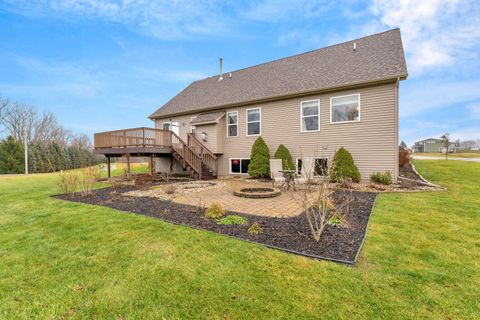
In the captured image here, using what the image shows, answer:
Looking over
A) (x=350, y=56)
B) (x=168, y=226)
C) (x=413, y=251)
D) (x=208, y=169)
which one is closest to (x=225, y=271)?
(x=168, y=226)

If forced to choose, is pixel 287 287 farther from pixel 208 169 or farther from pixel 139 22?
pixel 139 22

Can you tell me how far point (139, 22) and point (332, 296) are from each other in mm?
13595

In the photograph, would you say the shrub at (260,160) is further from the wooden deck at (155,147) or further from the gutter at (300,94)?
the wooden deck at (155,147)

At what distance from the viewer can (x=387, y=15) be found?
34.8 ft

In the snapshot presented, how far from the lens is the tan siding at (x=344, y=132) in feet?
27.1

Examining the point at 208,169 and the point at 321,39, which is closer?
the point at 208,169

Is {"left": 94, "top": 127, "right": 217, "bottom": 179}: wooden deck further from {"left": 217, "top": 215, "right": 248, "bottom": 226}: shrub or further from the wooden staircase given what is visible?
{"left": 217, "top": 215, "right": 248, "bottom": 226}: shrub

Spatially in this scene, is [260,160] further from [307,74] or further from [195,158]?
[307,74]

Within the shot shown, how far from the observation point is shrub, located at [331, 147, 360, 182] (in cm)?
856

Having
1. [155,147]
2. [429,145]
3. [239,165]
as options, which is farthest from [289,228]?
[429,145]

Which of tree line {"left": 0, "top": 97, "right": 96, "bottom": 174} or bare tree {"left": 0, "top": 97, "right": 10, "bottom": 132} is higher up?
bare tree {"left": 0, "top": 97, "right": 10, "bottom": 132}

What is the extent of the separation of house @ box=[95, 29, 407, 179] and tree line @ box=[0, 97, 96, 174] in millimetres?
11760

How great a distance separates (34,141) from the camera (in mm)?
26156

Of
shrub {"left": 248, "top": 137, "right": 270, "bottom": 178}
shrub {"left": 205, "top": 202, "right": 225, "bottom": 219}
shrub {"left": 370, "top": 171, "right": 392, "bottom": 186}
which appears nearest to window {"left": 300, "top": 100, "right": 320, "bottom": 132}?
shrub {"left": 248, "top": 137, "right": 270, "bottom": 178}
